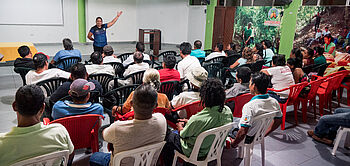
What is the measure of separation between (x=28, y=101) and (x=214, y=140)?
143 centimetres

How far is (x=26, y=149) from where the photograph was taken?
164cm

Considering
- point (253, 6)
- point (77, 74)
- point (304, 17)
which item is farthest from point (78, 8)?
point (77, 74)

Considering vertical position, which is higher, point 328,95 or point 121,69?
point 121,69

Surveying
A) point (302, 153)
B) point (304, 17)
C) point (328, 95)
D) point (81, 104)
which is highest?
point (304, 17)

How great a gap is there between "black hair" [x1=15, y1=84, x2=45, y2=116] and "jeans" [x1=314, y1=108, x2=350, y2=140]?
3.33 metres

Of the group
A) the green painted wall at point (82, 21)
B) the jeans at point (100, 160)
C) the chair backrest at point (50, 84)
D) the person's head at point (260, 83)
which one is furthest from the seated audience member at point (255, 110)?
the green painted wall at point (82, 21)

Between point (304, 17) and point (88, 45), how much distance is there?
30.7 ft

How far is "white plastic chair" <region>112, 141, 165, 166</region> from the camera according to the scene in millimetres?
1809

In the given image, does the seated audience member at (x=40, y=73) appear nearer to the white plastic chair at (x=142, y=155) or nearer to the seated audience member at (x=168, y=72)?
the seated audience member at (x=168, y=72)

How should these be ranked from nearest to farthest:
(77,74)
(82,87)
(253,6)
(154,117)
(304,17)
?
(154,117)
(82,87)
(77,74)
(304,17)
(253,6)

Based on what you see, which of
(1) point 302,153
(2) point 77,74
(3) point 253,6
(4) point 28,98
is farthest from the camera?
(3) point 253,6

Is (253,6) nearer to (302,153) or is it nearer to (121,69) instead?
(121,69)

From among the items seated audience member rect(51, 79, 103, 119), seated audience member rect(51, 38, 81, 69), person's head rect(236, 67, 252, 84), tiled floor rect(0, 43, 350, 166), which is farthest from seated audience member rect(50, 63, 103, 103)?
seated audience member rect(51, 38, 81, 69)

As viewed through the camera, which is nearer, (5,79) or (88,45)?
(5,79)
